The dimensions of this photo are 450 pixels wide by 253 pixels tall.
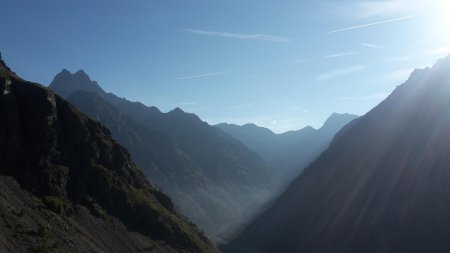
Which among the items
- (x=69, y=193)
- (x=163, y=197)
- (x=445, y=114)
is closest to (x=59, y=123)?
(x=69, y=193)

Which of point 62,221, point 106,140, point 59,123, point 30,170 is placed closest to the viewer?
point 62,221

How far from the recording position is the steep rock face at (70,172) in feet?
380

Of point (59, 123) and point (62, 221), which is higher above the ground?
point (59, 123)

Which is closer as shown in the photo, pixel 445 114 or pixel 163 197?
pixel 163 197

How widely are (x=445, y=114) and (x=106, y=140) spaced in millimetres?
123926

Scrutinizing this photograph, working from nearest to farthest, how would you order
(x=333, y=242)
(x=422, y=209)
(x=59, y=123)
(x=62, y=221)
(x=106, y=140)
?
(x=62, y=221) → (x=59, y=123) → (x=106, y=140) → (x=422, y=209) → (x=333, y=242)

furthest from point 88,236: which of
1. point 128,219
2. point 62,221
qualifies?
point 128,219

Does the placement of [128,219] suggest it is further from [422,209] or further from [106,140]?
[422,209]

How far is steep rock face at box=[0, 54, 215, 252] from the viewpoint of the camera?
11575cm

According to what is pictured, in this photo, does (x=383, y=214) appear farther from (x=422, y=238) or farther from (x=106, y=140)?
(x=106, y=140)

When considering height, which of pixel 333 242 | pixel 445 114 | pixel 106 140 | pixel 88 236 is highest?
pixel 445 114

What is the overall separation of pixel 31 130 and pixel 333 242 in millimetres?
112013

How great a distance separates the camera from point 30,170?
387ft

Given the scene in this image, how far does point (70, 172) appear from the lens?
13125cm
